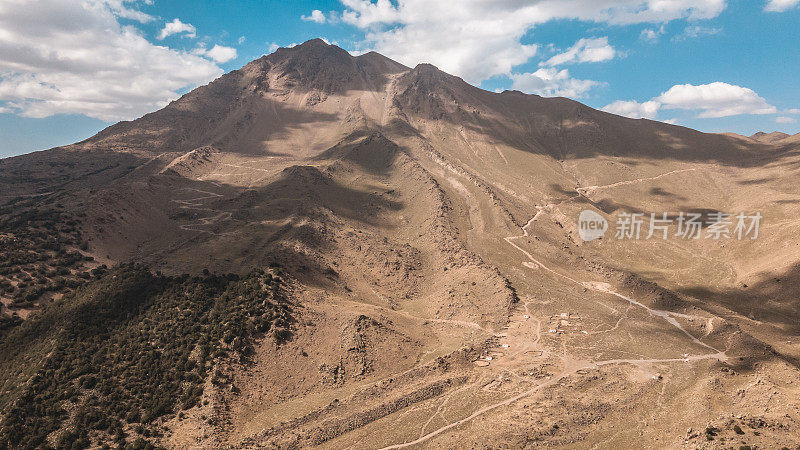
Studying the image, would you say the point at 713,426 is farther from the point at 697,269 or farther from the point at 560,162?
the point at 560,162

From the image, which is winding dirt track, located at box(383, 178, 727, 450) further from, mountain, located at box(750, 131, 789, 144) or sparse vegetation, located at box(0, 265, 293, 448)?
mountain, located at box(750, 131, 789, 144)

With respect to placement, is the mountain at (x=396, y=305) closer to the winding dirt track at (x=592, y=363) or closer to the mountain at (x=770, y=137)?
the winding dirt track at (x=592, y=363)

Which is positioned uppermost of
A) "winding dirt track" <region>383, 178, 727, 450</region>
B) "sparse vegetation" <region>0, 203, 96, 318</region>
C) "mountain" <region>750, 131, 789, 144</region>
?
"mountain" <region>750, 131, 789, 144</region>

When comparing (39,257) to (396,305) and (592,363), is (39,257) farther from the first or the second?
(592,363)

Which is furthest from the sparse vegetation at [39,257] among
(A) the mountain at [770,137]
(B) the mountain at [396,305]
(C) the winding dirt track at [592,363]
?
(A) the mountain at [770,137]

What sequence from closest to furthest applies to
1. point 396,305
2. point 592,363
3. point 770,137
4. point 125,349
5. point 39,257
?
point 592,363
point 125,349
point 39,257
point 396,305
point 770,137

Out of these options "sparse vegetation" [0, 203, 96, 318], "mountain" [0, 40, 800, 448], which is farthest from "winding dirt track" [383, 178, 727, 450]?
"sparse vegetation" [0, 203, 96, 318]

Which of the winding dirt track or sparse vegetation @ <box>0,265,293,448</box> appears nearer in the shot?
the winding dirt track

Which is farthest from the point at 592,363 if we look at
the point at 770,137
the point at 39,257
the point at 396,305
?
the point at 770,137

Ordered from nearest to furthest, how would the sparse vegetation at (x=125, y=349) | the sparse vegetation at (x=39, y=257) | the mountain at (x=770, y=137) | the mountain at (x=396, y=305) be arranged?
the sparse vegetation at (x=125, y=349)
the mountain at (x=396, y=305)
the sparse vegetation at (x=39, y=257)
the mountain at (x=770, y=137)
